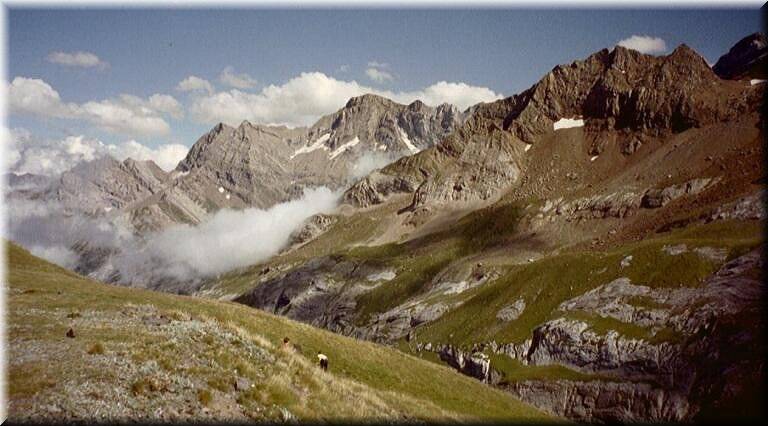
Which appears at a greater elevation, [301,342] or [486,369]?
[301,342]

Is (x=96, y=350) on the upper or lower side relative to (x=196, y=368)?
upper

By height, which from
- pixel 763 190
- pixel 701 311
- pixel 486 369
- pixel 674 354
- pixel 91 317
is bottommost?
pixel 486 369

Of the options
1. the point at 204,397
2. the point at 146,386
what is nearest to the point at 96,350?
the point at 146,386

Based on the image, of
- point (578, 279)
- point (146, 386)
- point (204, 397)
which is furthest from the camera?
point (578, 279)

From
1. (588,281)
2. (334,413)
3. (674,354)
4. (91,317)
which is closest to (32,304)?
(91,317)

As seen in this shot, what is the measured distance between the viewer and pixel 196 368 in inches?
950

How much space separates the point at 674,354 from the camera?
10038 centimetres

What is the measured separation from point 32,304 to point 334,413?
23898mm

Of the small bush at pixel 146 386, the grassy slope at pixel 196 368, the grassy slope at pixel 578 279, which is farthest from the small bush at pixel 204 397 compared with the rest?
the grassy slope at pixel 578 279

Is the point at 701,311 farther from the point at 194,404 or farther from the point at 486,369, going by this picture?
the point at 194,404

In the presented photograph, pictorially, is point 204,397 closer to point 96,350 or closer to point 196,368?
point 196,368

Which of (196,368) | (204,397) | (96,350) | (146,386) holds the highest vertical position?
(96,350)

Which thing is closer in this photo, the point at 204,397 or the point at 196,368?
the point at 204,397

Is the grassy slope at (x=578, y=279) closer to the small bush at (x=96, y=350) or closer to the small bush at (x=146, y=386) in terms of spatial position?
the small bush at (x=146, y=386)
